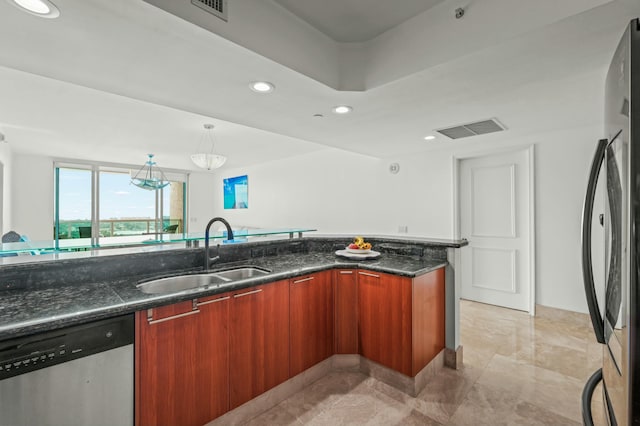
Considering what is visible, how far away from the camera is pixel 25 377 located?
43.1 inches

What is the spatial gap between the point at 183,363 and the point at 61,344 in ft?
1.74

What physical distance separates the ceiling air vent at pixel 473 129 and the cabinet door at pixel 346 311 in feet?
6.28

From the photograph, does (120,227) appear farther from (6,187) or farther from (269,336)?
(269,336)

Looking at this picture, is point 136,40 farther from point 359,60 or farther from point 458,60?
point 458,60

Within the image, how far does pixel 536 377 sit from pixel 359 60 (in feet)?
8.83

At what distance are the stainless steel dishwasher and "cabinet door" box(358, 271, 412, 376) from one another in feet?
4.99

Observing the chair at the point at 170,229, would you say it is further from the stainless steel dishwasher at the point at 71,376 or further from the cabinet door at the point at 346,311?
the stainless steel dishwasher at the point at 71,376

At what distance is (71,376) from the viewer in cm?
119

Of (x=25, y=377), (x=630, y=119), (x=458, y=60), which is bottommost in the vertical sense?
(x=25, y=377)

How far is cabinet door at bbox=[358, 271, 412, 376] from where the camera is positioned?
202cm

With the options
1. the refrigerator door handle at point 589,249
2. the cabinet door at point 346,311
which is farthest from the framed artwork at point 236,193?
the refrigerator door handle at point 589,249

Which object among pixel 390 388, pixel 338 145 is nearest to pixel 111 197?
pixel 338 145

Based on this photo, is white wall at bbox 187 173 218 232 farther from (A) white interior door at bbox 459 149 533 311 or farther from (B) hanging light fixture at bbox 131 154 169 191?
(A) white interior door at bbox 459 149 533 311

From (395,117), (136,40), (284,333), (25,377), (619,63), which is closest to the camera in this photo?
(619,63)
